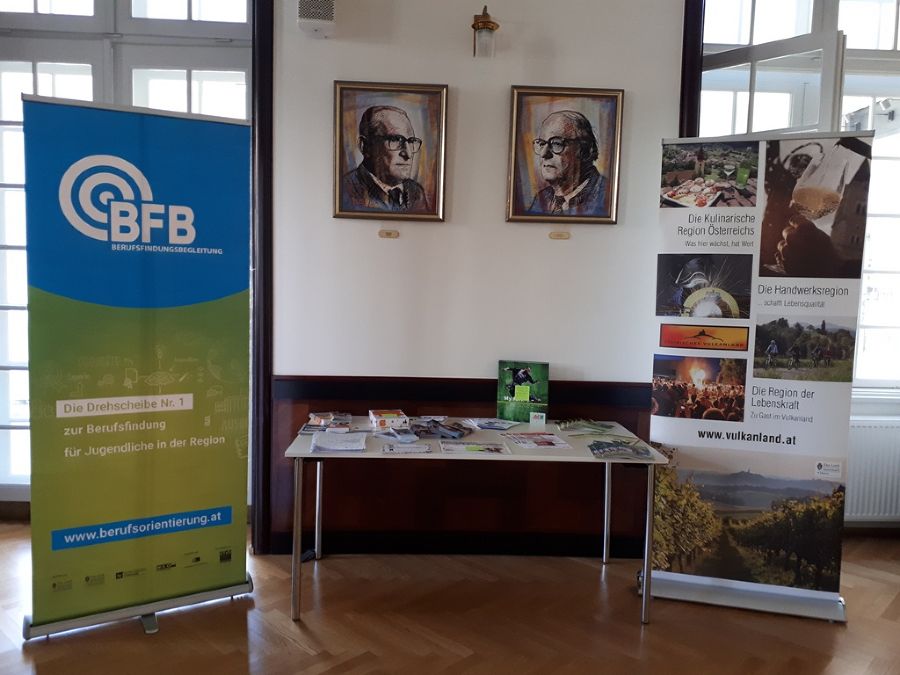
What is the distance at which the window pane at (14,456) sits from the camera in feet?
11.6

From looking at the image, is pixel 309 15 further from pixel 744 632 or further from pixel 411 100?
pixel 744 632

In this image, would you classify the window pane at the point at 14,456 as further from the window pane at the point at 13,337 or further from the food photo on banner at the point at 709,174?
the food photo on banner at the point at 709,174

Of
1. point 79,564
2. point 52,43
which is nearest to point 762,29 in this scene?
point 52,43

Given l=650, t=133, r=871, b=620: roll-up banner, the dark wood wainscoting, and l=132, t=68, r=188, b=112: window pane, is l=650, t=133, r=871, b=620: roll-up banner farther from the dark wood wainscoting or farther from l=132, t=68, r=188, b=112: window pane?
l=132, t=68, r=188, b=112: window pane

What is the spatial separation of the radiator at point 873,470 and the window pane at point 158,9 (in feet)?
14.1

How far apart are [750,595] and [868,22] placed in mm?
3129

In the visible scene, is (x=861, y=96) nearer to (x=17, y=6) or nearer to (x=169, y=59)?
(x=169, y=59)

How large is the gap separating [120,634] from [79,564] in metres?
0.33

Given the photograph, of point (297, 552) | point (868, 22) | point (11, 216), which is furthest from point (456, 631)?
point (868, 22)

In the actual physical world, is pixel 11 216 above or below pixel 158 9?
below

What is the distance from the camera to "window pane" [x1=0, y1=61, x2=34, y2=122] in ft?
10.9

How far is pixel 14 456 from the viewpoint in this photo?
3.54m

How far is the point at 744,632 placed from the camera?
256 cm

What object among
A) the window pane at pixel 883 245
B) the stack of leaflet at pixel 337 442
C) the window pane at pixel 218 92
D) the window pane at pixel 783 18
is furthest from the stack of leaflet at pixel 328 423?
the window pane at pixel 883 245
